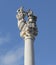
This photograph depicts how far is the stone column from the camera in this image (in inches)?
1274

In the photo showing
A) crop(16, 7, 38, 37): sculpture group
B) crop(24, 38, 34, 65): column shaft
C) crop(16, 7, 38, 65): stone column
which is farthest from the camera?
crop(16, 7, 38, 37): sculpture group

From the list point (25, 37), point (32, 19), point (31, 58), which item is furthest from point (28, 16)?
point (31, 58)

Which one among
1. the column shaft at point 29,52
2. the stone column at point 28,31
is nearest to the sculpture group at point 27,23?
the stone column at point 28,31

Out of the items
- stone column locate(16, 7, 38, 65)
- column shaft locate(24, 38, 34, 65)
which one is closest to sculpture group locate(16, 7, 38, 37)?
stone column locate(16, 7, 38, 65)

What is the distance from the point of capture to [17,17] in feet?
116

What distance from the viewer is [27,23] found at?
34.2 meters

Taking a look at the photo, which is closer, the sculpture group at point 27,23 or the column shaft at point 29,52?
the column shaft at point 29,52

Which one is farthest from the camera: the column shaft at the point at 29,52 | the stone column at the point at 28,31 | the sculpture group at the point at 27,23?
the sculpture group at the point at 27,23

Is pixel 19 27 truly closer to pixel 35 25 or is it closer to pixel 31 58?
pixel 35 25

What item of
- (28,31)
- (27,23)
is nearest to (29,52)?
(28,31)

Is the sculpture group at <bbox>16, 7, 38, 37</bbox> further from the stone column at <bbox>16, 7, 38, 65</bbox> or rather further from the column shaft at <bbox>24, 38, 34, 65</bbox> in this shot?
the column shaft at <bbox>24, 38, 34, 65</bbox>

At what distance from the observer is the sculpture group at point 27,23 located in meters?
33.9

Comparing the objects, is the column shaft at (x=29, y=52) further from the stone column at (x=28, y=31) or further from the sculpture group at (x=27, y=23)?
the sculpture group at (x=27, y=23)

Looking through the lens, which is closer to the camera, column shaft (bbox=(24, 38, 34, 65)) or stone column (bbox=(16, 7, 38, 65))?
column shaft (bbox=(24, 38, 34, 65))
